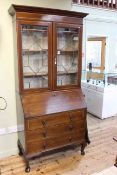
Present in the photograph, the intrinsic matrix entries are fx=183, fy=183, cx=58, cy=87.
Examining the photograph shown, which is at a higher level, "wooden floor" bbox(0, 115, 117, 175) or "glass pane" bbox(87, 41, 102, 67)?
"glass pane" bbox(87, 41, 102, 67)

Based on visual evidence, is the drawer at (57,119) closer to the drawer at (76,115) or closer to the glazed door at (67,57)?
the drawer at (76,115)

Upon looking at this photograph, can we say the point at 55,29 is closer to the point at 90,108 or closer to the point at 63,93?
the point at 63,93

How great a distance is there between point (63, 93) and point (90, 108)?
6.94 ft

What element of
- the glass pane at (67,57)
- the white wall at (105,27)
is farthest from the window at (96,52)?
the glass pane at (67,57)

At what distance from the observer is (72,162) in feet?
8.84

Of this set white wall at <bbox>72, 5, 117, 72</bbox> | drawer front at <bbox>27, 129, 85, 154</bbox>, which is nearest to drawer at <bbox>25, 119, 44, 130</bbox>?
drawer front at <bbox>27, 129, 85, 154</bbox>

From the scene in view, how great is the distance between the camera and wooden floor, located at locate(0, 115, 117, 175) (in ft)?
8.16

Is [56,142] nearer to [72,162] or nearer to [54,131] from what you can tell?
[54,131]

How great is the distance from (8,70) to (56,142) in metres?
1.23

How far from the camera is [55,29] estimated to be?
2.44 metres

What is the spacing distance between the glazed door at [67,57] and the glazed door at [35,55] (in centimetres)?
14

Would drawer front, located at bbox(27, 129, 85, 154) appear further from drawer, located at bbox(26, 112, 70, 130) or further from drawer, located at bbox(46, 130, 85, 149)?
drawer, located at bbox(26, 112, 70, 130)

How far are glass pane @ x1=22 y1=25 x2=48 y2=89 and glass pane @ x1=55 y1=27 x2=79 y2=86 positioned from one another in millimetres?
223

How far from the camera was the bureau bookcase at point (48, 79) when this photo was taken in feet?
7.64
